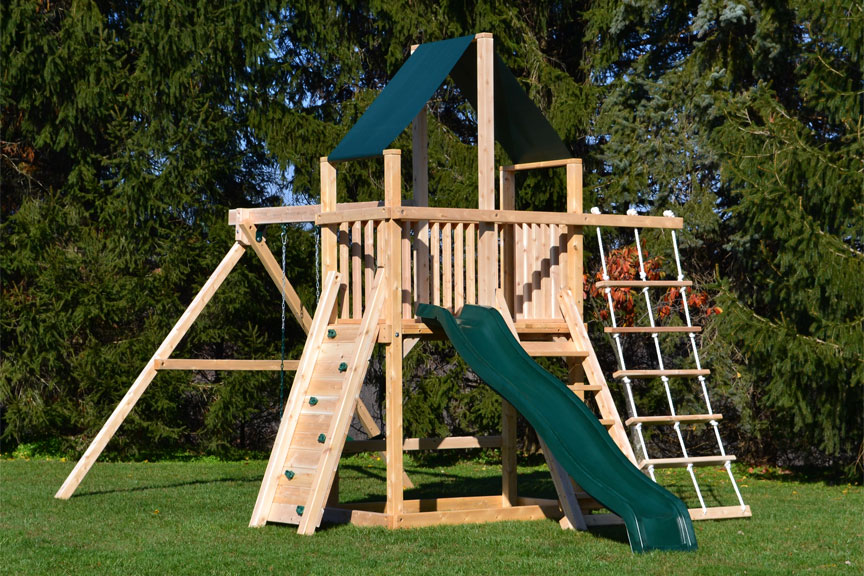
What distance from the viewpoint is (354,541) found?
26.2 ft

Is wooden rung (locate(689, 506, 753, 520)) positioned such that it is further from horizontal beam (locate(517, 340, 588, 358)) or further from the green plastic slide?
horizontal beam (locate(517, 340, 588, 358))

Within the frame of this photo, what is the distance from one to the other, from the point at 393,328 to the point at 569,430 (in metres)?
1.57

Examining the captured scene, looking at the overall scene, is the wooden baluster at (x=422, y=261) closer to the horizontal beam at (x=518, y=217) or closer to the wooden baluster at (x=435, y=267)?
the wooden baluster at (x=435, y=267)

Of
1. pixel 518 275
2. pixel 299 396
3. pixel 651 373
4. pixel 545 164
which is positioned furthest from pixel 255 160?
pixel 651 373

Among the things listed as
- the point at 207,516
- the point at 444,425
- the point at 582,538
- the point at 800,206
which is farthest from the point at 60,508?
the point at 800,206

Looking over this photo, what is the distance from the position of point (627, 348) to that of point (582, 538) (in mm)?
7432

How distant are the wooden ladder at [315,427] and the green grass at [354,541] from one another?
0.85 ft

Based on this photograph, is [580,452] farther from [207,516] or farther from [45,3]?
[45,3]

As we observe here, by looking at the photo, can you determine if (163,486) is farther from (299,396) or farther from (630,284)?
(630,284)

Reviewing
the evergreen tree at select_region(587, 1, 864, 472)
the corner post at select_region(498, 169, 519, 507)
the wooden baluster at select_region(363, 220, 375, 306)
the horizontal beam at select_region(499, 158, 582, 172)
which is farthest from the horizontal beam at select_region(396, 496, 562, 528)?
the evergreen tree at select_region(587, 1, 864, 472)

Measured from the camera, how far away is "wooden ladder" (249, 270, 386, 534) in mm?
8391

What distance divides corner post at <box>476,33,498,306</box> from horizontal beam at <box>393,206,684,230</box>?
155mm

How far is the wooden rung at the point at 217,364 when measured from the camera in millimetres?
10711

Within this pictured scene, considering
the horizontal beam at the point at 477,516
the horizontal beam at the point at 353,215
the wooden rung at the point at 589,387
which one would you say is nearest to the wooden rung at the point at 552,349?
the wooden rung at the point at 589,387
